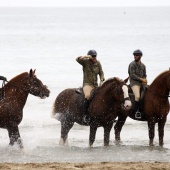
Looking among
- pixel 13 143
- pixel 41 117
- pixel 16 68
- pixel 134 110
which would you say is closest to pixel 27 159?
pixel 13 143

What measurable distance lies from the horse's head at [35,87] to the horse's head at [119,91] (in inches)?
70.4

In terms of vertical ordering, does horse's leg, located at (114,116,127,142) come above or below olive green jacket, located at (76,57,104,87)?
below

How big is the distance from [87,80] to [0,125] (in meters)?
2.91

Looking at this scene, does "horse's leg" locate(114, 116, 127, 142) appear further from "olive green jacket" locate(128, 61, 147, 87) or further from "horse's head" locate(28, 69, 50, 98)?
"horse's head" locate(28, 69, 50, 98)

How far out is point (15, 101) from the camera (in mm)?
14992

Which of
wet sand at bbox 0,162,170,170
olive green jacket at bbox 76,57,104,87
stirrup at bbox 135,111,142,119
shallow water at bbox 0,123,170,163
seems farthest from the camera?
stirrup at bbox 135,111,142,119

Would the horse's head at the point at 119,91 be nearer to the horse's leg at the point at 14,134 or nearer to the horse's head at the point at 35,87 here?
the horse's head at the point at 35,87

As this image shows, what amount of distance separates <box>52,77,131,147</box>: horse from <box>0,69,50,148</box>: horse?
5.42ft

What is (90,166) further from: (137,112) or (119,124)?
(119,124)

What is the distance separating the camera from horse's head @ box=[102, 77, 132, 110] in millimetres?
14828

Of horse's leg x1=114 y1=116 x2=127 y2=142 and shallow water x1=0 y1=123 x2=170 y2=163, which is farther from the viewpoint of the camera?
horse's leg x1=114 y1=116 x2=127 y2=142

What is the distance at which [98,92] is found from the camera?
15.8 m

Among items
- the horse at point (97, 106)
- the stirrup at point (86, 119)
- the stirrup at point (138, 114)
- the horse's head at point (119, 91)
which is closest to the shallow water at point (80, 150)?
the horse at point (97, 106)

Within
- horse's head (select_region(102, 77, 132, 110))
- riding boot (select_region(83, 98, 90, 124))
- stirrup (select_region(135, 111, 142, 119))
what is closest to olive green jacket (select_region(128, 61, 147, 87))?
stirrup (select_region(135, 111, 142, 119))
